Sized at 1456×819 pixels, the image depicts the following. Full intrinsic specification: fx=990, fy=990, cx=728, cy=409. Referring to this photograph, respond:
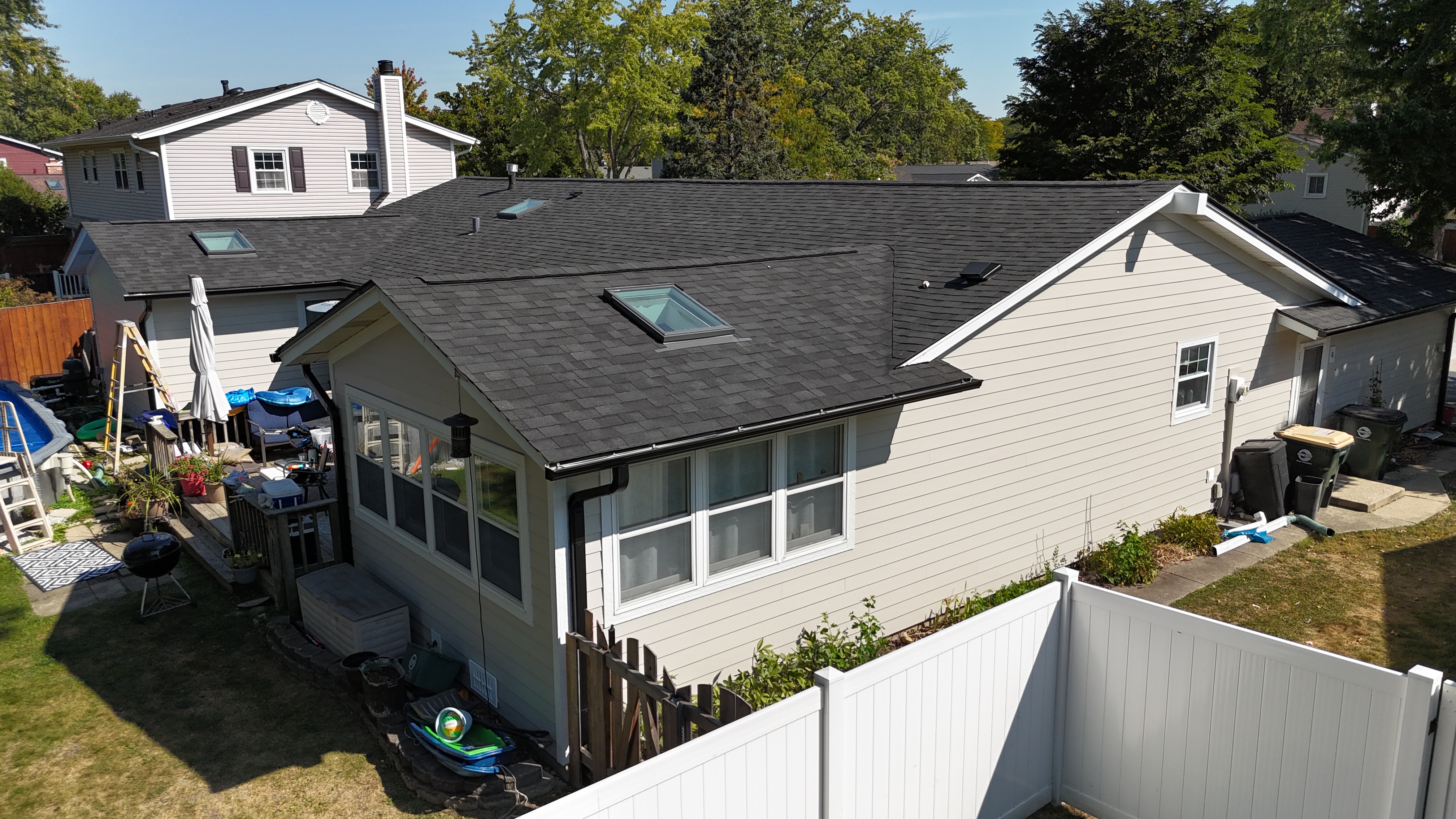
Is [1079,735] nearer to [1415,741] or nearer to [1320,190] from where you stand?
[1415,741]

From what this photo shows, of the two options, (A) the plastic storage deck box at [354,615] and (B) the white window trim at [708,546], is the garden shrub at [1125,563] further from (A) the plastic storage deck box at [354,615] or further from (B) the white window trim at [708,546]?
(A) the plastic storage deck box at [354,615]

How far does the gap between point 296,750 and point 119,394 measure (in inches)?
377

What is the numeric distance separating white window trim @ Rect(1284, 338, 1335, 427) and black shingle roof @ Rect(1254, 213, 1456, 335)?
1.43ft

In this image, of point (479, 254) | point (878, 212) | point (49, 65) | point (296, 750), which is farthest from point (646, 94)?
point (49, 65)

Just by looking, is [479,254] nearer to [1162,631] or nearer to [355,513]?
[355,513]

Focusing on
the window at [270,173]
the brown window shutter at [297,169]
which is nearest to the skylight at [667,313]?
the brown window shutter at [297,169]

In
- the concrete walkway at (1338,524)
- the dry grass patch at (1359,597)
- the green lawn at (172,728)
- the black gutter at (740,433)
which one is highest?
the black gutter at (740,433)

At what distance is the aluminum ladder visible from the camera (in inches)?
479

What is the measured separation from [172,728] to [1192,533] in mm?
10565

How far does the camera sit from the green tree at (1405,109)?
17125 mm

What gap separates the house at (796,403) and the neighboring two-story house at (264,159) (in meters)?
13.0

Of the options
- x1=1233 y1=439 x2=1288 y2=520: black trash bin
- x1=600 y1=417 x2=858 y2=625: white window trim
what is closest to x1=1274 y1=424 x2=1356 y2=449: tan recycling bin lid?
x1=1233 y1=439 x2=1288 y2=520: black trash bin

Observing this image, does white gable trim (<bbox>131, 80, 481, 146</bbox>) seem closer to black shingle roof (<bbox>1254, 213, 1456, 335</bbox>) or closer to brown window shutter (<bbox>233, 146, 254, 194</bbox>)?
brown window shutter (<bbox>233, 146, 254, 194</bbox>)

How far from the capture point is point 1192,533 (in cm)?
1154
